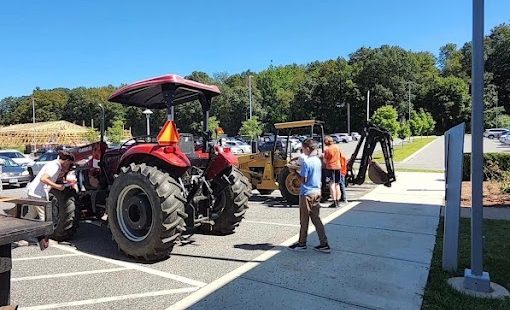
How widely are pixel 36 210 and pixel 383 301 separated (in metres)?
3.98

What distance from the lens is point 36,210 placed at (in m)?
4.69

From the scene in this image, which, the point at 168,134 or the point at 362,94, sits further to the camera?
the point at 362,94

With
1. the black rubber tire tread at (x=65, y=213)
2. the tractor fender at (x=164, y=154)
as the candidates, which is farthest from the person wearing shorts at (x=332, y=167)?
the black rubber tire tread at (x=65, y=213)

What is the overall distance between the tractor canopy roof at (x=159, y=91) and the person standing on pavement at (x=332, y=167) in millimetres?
4289

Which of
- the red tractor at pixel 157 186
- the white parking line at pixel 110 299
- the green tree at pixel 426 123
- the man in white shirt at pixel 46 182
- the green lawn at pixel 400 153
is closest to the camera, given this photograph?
the white parking line at pixel 110 299

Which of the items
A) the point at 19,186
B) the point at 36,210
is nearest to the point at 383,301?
the point at 36,210

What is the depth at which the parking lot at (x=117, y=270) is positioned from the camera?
462cm

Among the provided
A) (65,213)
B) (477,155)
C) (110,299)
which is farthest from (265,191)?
(110,299)

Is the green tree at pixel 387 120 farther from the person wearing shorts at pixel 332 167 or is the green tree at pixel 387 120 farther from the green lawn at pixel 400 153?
the person wearing shorts at pixel 332 167

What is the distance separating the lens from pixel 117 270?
5.65m

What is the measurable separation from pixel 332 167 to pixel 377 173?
3312 millimetres

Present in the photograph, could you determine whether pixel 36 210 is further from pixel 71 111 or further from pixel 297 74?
pixel 71 111

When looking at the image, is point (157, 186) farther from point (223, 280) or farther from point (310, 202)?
point (310, 202)

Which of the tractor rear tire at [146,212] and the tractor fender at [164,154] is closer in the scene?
the tractor rear tire at [146,212]
